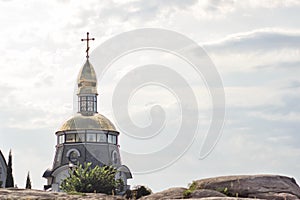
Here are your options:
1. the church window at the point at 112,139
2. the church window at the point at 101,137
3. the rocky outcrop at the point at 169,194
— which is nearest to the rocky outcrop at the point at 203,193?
the rocky outcrop at the point at 169,194

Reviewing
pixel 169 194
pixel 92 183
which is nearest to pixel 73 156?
pixel 92 183

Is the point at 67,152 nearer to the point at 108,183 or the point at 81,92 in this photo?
the point at 81,92

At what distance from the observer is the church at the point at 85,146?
57.7 meters

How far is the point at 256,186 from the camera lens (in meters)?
12.2

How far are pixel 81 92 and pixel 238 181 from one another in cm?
5001

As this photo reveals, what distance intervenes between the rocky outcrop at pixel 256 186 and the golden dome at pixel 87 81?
4951 centimetres

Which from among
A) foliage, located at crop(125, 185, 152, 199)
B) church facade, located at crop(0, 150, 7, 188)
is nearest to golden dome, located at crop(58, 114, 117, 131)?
church facade, located at crop(0, 150, 7, 188)

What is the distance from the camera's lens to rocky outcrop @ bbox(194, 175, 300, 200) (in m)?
12.0

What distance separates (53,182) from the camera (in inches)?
2260

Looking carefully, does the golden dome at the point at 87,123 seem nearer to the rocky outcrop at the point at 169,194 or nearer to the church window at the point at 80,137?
the church window at the point at 80,137

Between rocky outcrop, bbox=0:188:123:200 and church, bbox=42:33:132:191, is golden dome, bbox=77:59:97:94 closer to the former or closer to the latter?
church, bbox=42:33:132:191

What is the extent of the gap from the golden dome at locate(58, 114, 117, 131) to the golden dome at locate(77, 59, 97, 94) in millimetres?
3385

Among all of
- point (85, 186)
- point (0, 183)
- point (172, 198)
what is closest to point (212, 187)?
point (172, 198)

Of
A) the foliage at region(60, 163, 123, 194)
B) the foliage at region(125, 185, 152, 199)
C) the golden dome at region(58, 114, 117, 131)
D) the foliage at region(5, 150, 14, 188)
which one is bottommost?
the foliage at region(125, 185, 152, 199)
